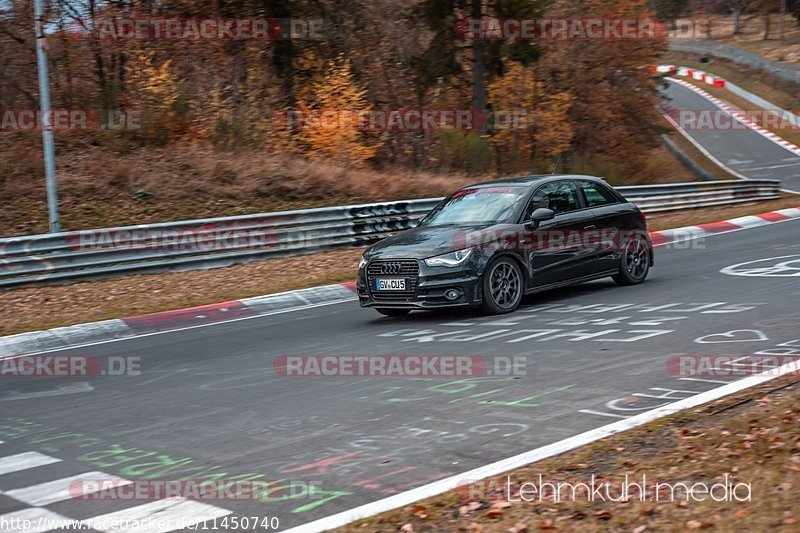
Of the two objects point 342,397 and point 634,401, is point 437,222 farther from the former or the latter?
point 634,401

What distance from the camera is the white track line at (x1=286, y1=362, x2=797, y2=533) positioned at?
5.00 meters

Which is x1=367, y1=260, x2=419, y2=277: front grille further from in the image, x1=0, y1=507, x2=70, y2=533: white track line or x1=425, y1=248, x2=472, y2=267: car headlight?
x1=0, y1=507, x2=70, y2=533: white track line

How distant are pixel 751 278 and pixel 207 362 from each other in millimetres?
8019

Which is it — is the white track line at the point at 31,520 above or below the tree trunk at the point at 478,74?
below

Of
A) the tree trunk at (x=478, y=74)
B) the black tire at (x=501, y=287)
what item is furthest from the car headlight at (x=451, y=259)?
the tree trunk at (x=478, y=74)

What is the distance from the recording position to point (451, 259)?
11289 millimetres

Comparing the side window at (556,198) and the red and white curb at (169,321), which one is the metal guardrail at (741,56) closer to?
the side window at (556,198)

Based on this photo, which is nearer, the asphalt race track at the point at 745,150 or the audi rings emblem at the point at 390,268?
the audi rings emblem at the point at 390,268

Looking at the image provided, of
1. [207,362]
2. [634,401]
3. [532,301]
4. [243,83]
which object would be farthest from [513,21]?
[634,401]

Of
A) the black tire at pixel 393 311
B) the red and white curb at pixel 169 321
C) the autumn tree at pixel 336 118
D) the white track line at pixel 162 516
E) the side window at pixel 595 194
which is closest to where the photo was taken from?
the white track line at pixel 162 516

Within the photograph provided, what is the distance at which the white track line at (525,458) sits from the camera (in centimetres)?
500

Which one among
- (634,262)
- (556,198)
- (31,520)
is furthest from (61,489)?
(634,262)

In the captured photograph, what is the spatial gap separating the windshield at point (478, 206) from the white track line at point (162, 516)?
24.1 ft

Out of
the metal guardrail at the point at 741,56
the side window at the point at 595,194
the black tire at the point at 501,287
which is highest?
the metal guardrail at the point at 741,56
